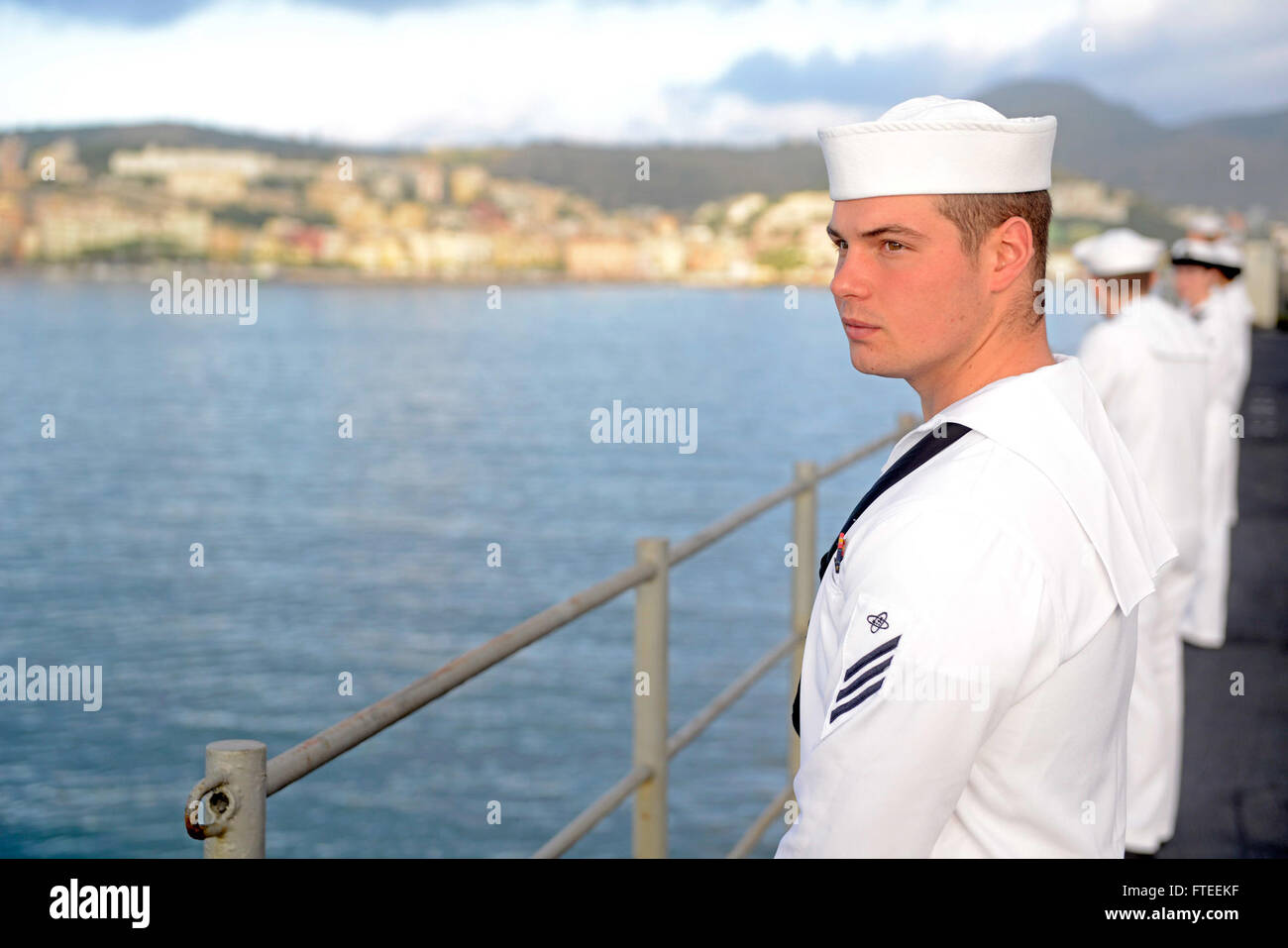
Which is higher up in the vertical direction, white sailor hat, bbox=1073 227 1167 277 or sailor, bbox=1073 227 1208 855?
white sailor hat, bbox=1073 227 1167 277

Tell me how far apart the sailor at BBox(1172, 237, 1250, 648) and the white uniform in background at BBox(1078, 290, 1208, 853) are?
82 centimetres

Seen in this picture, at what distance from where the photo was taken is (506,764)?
66.2 ft

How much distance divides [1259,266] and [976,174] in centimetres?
2967

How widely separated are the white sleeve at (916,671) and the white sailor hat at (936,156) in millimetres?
318

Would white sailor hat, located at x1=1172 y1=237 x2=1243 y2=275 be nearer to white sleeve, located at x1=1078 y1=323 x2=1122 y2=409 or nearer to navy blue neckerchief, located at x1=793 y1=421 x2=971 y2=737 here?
white sleeve, located at x1=1078 y1=323 x2=1122 y2=409

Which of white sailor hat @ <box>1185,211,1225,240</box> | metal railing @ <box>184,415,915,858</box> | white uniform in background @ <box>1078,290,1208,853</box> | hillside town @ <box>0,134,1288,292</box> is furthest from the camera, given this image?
hillside town @ <box>0,134,1288,292</box>

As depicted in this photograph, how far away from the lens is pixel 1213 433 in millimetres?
6738

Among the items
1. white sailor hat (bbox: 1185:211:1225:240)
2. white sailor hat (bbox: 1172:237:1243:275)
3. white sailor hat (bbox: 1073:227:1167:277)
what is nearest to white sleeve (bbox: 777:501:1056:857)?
white sailor hat (bbox: 1073:227:1167:277)

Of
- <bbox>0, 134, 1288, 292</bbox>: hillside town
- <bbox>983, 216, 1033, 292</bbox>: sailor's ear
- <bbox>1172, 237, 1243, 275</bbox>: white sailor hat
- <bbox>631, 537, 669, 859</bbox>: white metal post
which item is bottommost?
<bbox>631, 537, 669, 859</bbox>: white metal post

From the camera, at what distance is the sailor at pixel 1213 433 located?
581cm

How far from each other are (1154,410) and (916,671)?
3.33m

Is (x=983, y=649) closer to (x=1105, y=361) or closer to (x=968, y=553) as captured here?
(x=968, y=553)

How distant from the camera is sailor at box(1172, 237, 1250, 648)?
19.1 ft
